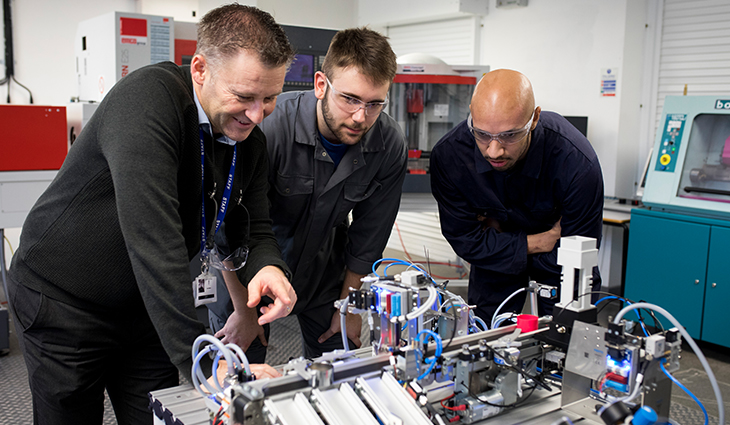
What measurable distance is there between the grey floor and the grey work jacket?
125 cm

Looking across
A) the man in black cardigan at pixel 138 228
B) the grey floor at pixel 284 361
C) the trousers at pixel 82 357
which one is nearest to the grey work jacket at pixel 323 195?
the man in black cardigan at pixel 138 228

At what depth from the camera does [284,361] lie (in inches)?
125

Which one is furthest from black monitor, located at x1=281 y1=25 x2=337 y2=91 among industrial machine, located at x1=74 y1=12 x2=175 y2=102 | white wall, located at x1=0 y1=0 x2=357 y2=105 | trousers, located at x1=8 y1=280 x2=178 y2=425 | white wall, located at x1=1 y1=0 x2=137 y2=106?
white wall, located at x1=1 y1=0 x2=137 y2=106

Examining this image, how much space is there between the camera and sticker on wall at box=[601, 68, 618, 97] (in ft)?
14.0

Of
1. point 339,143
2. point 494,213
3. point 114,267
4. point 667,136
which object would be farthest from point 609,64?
point 114,267

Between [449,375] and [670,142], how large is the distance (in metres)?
2.99

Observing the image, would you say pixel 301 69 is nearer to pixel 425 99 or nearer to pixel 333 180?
pixel 425 99

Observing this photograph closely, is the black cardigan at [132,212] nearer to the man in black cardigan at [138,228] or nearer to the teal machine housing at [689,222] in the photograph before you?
the man in black cardigan at [138,228]

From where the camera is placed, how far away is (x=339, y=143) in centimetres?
187

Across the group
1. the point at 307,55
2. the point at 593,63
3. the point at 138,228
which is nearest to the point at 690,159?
the point at 593,63

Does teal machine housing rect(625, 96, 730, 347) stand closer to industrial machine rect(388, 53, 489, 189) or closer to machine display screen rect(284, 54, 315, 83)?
industrial machine rect(388, 53, 489, 189)

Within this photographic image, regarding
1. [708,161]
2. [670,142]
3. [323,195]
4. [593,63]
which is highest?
[593,63]

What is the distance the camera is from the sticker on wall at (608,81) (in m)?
4.26

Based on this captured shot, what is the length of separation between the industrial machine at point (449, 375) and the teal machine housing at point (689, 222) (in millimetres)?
2498
